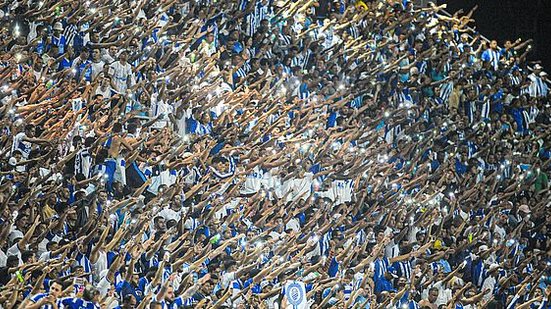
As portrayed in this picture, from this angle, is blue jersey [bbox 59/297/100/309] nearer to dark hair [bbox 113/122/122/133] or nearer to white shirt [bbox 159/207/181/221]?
white shirt [bbox 159/207/181/221]

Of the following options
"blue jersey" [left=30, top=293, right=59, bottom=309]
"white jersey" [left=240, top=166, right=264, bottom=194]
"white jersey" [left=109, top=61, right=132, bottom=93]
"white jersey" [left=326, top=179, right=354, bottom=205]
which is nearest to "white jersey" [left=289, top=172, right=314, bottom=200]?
"white jersey" [left=326, top=179, right=354, bottom=205]

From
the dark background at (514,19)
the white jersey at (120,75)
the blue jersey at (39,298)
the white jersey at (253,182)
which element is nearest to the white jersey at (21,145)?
the white jersey at (120,75)

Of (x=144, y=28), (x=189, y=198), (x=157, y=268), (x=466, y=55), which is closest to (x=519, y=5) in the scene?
(x=466, y=55)

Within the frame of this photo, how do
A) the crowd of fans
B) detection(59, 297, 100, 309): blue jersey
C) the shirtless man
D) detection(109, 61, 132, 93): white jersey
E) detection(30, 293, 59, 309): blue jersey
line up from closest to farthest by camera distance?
detection(30, 293, 59, 309): blue jersey, detection(59, 297, 100, 309): blue jersey, the crowd of fans, the shirtless man, detection(109, 61, 132, 93): white jersey

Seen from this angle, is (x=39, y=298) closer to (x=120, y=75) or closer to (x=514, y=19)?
(x=120, y=75)

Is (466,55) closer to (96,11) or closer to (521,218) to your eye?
(521,218)

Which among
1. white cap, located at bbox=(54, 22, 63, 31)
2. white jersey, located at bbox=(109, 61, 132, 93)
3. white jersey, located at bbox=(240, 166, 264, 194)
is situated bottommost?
white jersey, located at bbox=(240, 166, 264, 194)
